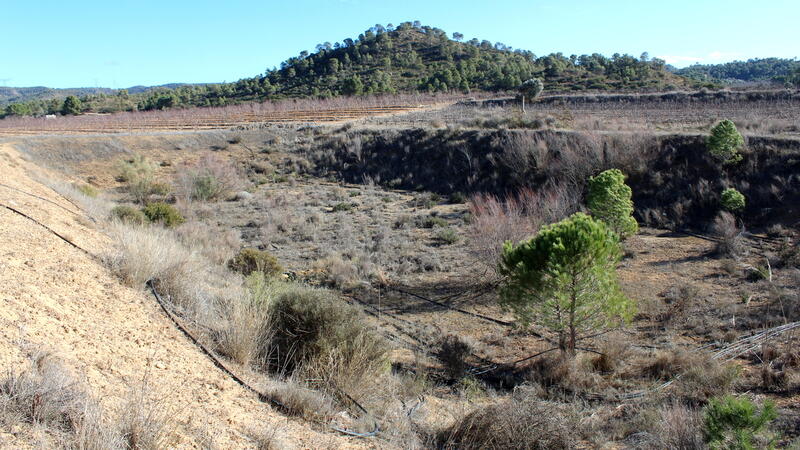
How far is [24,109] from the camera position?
2586 inches

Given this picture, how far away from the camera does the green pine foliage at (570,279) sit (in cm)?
928

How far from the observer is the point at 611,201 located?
16266mm

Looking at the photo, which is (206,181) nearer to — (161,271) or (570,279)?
(161,271)

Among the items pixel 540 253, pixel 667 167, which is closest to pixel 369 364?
pixel 540 253

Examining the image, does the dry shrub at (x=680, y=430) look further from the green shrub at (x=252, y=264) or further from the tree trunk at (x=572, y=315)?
the green shrub at (x=252, y=264)

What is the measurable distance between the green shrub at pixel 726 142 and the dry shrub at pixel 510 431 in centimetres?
1872

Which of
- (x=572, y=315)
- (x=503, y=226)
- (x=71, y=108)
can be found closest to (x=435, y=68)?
(x=71, y=108)

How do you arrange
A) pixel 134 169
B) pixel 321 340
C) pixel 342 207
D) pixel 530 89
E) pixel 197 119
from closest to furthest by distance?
pixel 321 340
pixel 342 207
pixel 134 169
pixel 530 89
pixel 197 119

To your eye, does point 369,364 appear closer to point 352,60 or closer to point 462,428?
point 462,428

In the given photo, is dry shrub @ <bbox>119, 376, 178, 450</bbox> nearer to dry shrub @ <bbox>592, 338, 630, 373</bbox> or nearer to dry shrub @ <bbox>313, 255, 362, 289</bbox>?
dry shrub @ <bbox>592, 338, 630, 373</bbox>

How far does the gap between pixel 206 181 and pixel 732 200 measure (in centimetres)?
2275

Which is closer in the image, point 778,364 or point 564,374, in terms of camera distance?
point 778,364

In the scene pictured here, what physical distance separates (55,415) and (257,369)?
3.07m

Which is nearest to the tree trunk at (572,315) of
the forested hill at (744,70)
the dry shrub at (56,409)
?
the dry shrub at (56,409)
